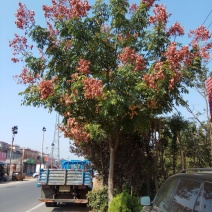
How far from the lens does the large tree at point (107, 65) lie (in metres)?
7.31

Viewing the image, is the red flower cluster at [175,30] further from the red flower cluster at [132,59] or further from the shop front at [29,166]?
the shop front at [29,166]

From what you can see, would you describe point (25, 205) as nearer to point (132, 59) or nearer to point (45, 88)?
point (45, 88)

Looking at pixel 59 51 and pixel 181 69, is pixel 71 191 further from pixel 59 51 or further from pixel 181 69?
pixel 181 69

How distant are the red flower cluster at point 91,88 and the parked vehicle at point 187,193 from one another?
248cm

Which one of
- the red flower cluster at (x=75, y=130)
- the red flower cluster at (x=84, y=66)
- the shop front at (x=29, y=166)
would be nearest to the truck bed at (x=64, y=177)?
the red flower cluster at (x=75, y=130)

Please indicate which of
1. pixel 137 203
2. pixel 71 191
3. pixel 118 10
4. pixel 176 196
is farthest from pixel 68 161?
pixel 176 196

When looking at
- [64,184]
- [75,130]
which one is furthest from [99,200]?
[64,184]

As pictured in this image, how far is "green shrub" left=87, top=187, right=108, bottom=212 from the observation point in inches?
431

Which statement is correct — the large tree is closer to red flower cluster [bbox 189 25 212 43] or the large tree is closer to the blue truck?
red flower cluster [bbox 189 25 212 43]

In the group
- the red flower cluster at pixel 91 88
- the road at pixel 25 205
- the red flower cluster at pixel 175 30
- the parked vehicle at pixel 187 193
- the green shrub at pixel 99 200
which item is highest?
the red flower cluster at pixel 175 30

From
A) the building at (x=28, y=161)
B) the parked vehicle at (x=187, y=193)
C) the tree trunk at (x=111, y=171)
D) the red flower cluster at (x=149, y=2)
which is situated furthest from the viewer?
the building at (x=28, y=161)

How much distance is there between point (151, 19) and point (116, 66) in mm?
1415

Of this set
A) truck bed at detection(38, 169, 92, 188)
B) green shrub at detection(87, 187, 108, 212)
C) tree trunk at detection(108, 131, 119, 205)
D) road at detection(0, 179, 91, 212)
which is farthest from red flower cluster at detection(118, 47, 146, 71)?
road at detection(0, 179, 91, 212)

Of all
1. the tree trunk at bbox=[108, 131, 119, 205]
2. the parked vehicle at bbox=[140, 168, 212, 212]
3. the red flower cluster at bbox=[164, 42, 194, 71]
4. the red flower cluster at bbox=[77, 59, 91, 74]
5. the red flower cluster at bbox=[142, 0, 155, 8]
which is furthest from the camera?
the tree trunk at bbox=[108, 131, 119, 205]
